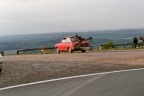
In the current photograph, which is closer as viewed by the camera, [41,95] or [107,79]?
[41,95]

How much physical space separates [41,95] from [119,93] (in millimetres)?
1974

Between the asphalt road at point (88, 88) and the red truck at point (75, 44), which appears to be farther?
the red truck at point (75, 44)

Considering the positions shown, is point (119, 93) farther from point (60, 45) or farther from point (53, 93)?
point (60, 45)

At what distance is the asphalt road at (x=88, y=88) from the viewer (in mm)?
8148

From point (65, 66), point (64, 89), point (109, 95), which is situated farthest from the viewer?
point (65, 66)

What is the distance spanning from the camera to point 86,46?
29.4 m

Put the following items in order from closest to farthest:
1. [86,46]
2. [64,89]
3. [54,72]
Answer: [64,89] → [54,72] → [86,46]

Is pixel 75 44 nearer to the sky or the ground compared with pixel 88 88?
nearer to the sky

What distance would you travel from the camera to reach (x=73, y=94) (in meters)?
8.02

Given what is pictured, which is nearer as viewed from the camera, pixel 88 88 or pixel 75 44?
pixel 88 88

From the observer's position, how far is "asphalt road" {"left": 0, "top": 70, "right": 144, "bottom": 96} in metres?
8.15

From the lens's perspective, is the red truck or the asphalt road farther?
the red truck

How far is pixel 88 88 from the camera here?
8.87 m

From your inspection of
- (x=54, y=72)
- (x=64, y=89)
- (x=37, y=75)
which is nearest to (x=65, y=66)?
(x=54, y=72)
